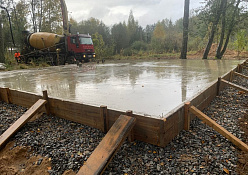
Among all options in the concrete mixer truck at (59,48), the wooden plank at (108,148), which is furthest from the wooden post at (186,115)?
the concrete mixer truck at (59,48)

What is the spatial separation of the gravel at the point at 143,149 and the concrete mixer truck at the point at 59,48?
30.2 ft

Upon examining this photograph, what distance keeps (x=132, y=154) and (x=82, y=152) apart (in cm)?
58

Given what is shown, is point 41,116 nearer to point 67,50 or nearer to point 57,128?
point 57,128

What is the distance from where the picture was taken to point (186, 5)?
37.2ft

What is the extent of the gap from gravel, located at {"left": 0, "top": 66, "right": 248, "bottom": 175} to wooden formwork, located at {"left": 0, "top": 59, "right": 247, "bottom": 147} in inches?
3.5

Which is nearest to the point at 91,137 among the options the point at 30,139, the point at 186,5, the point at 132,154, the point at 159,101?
the point at 132,154

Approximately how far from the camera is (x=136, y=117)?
2.11 meters

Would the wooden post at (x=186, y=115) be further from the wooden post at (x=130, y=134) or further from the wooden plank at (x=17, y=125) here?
the wooden plank at (x=17, y=125)

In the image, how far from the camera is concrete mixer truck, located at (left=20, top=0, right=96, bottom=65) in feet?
38.0

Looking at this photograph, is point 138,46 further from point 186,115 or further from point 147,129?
point 147,129

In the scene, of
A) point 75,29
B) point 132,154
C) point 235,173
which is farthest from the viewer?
point 75,29

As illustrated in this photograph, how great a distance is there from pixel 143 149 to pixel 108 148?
437 mm

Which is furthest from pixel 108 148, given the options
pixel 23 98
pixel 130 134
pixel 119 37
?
pixel 119 37

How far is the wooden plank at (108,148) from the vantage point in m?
1.68
